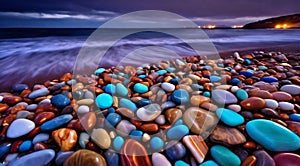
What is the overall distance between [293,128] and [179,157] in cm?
71

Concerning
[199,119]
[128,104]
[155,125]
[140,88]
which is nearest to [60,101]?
[128,104]

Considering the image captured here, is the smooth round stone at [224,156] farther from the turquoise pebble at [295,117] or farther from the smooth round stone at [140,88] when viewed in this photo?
the smooth round stone at [140,88]

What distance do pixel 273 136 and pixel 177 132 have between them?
0.51 meters

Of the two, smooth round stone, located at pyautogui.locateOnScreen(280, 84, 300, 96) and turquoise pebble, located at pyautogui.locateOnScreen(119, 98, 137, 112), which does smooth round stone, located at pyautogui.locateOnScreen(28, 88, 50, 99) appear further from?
smooth round stone, located at pyautogui.locateOnScreen(280, 84, 300, 96)

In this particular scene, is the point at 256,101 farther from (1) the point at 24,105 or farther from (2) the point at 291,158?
(1) the point at 24,105

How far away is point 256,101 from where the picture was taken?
138 cm

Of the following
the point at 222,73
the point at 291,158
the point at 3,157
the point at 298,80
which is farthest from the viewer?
the point at 222,73

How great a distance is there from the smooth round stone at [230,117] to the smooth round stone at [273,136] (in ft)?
0.21

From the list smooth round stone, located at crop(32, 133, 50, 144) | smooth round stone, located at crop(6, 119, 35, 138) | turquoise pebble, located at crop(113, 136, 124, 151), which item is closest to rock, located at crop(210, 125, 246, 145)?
turquoise pebble, located at crop(113, 136, 124, 151)

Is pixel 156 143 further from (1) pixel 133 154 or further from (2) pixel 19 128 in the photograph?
(2) pixel 19 128

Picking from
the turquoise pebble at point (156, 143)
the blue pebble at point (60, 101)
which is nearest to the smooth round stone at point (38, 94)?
the blue pebble at point (60, 101)

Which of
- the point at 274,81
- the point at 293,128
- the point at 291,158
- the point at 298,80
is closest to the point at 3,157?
the point at 291,158

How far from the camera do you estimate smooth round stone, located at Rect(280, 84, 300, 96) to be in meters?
1.57

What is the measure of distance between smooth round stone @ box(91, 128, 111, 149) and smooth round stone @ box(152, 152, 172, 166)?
27cm
